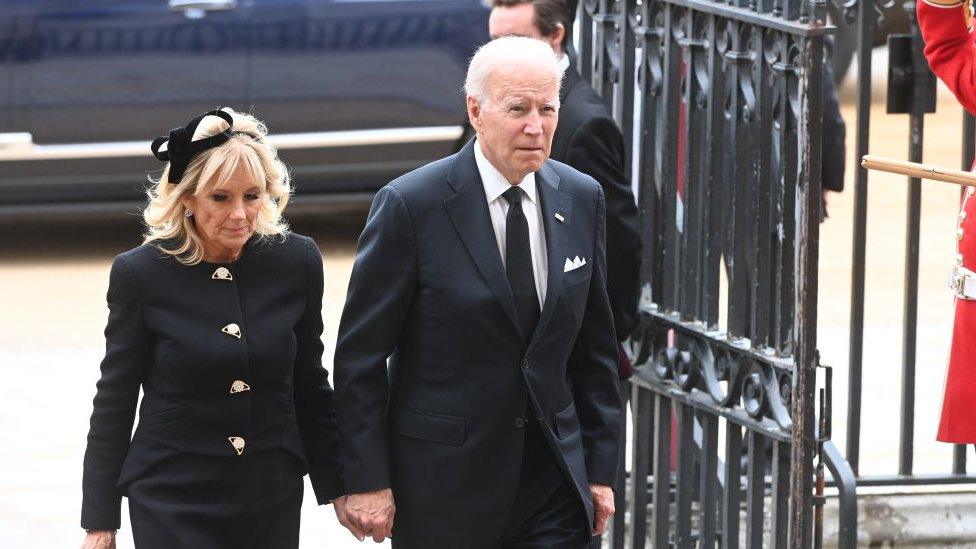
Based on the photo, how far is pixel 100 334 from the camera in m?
8.35

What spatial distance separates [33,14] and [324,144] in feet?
5.18

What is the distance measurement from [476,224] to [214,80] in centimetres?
613

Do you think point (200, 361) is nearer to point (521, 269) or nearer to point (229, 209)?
point (229, 209)

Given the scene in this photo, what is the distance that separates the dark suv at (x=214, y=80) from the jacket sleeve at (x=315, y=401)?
5.88 metres

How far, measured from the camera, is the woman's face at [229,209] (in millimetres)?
3717

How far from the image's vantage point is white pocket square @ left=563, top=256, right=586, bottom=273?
375cm

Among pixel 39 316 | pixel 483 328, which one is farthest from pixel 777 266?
pixel 39 316

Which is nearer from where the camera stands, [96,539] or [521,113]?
[521,113]

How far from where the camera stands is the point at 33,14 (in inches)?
373

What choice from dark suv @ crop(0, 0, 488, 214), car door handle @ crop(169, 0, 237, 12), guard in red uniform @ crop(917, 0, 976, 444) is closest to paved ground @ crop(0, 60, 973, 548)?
dark suv @ crop(0, 0, 488, 214)

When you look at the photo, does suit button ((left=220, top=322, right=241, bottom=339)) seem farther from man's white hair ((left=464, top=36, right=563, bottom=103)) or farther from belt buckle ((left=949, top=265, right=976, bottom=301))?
belt buckle ((left=949, top=265, right=976, bottom=301))

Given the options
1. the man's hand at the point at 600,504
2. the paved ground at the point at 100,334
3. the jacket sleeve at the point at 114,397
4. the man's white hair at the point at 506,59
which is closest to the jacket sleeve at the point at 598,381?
the man's hand at the point at 600,504

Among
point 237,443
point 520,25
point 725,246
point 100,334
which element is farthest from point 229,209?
point 100,334

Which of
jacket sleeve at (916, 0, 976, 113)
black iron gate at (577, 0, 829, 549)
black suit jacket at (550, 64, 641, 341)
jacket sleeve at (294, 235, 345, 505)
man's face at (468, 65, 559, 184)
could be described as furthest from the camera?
black suit jacket at (550, 64, 641, 341)
